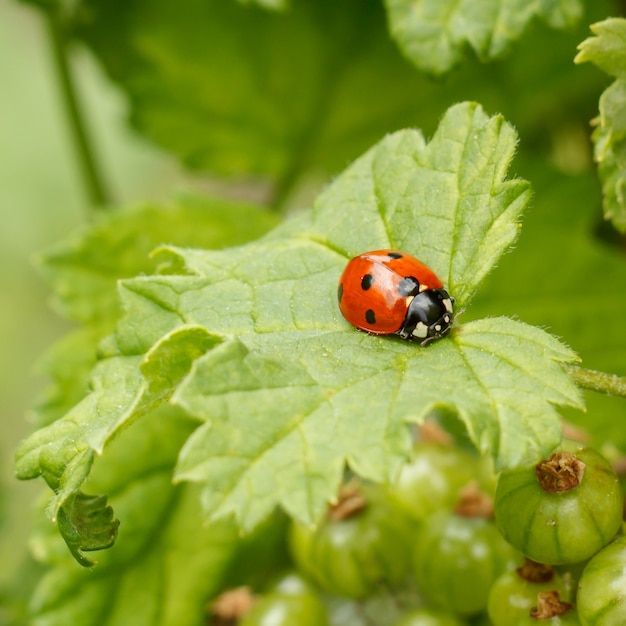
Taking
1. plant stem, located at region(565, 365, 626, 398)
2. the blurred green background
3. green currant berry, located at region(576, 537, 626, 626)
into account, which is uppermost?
plant stem, located at region(565, 365, 626, 398)

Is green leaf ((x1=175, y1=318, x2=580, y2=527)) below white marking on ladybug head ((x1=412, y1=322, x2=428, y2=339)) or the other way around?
the other way around

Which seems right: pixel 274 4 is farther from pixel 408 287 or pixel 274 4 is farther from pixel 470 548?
pixel 470 548

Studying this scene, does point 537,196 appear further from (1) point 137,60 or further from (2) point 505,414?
(2) point 505,414

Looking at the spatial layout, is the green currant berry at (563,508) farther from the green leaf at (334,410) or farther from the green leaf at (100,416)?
the green leaf at (100,416)

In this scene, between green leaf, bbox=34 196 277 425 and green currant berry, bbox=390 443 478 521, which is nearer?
green currant berry, bbox=390 443 478 521

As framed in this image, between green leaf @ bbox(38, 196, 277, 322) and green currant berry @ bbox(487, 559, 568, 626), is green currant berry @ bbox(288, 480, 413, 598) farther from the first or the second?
green leaf @ bbox(38, 196, 277, 322)

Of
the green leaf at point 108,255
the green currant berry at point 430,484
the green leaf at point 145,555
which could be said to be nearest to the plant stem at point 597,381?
the green currant berry at point 430,484

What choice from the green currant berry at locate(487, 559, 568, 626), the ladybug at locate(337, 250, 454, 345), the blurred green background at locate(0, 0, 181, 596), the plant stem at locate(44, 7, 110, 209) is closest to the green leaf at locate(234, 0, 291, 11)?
the plant stem at locate(44, 7, 110, 209)

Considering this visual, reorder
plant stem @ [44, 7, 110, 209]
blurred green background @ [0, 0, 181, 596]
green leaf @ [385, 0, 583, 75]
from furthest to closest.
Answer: blurred green background @ [0, 0, 181, 596] < plant stem @ [44, 7, 110, 209] < green leaf @ [385, 0, 583, 75]
